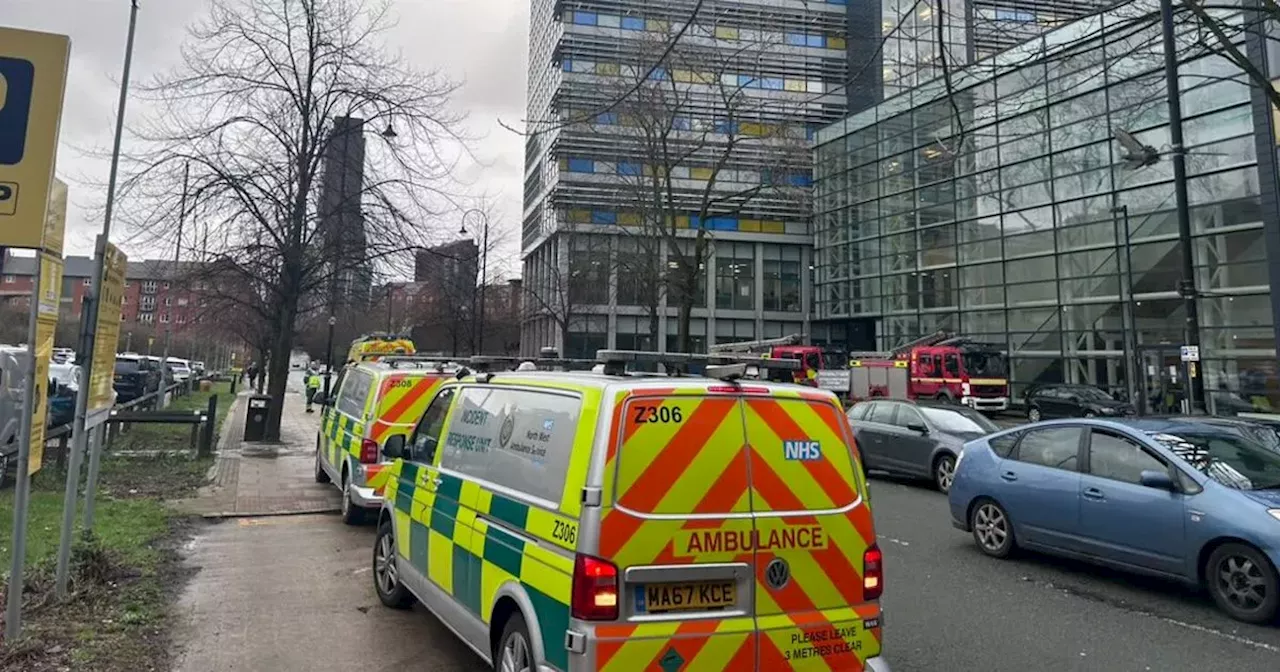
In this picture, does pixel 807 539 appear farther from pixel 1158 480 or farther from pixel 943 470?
pixel 943 470

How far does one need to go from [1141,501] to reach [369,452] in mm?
7560

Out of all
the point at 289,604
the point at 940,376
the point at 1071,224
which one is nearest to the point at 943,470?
the point at 289,604

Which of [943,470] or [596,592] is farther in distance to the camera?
[943,470]

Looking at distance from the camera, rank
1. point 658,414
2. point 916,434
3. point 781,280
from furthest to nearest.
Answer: point 781,280 < point 916,434 < point 658,414

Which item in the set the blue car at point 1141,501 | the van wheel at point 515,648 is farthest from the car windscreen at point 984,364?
the van wheel at point 515,648

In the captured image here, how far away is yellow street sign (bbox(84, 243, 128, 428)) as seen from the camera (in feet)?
19.7

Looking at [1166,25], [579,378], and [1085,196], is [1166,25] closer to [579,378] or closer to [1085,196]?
[579,378]

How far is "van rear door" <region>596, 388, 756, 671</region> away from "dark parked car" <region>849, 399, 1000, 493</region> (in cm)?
929

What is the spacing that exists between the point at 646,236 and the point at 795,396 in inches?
1040

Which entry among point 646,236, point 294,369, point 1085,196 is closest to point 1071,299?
point 1085,196

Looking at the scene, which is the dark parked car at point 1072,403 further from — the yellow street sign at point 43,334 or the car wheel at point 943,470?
the yellow street sign at point 43,334

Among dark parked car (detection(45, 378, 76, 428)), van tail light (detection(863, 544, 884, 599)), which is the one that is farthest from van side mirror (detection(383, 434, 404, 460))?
dark parked car (detection(45, 378, 76, 428))

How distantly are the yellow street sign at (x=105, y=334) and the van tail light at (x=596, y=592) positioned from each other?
488 centimetres

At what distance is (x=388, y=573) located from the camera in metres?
5.83
